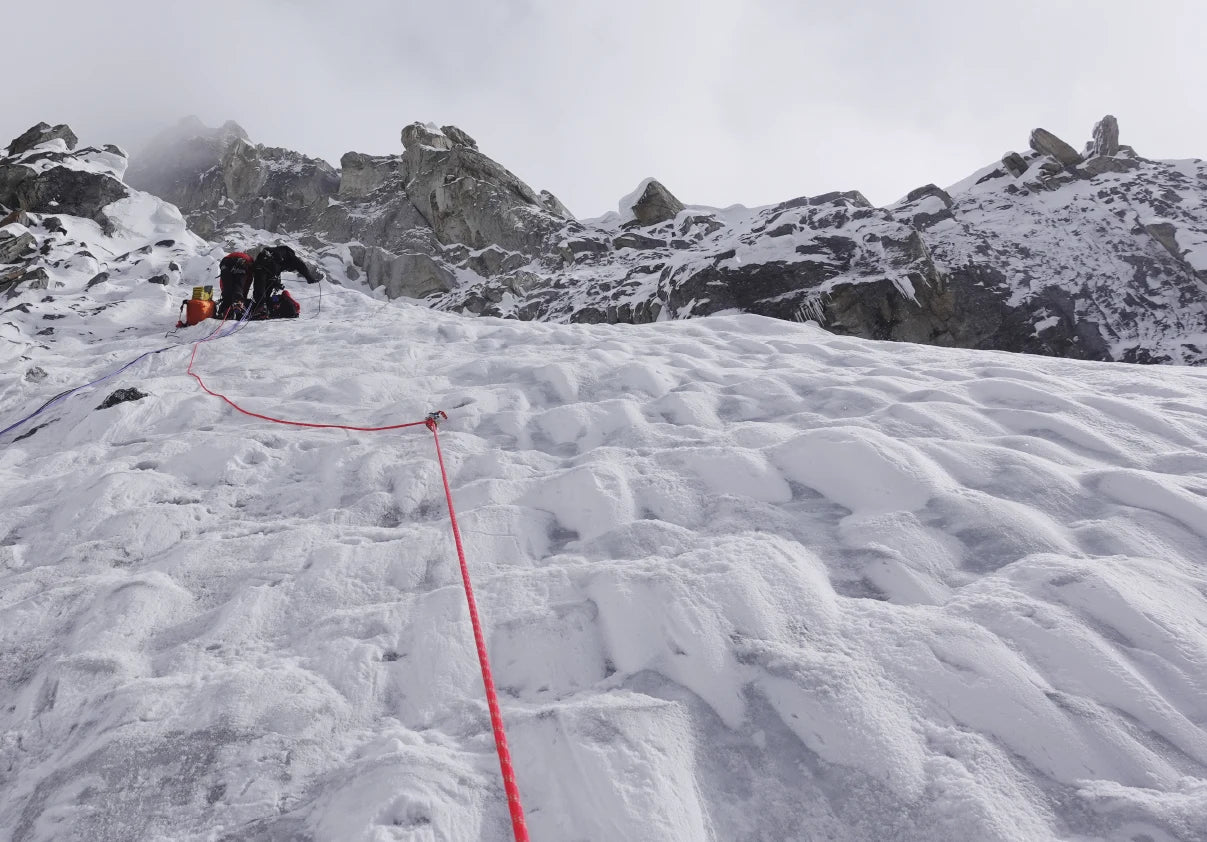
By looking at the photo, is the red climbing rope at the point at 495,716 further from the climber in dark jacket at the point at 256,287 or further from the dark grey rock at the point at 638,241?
the dark grey rock at the point at 638,241

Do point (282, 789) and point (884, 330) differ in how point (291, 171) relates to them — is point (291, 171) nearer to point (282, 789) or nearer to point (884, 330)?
point (884, 330)

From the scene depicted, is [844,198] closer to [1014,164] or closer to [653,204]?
[1014,164]

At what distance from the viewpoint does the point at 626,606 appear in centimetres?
170

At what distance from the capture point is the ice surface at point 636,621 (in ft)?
3.97

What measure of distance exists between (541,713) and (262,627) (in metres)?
0.92

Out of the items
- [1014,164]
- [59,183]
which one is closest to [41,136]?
[59,183]

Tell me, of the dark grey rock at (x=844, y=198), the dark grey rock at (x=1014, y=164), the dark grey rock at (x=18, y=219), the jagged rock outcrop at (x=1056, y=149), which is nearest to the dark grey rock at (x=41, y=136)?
the dark grey rock at (x=18, y=219)

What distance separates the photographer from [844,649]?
4.89 ft

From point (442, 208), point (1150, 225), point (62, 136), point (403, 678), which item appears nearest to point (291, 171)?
point (442, 208)

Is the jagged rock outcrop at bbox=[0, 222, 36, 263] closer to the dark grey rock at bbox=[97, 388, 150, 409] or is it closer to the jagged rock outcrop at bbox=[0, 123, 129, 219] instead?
the jagged rock outcrop at bbox=[0, 123, 129, 219]

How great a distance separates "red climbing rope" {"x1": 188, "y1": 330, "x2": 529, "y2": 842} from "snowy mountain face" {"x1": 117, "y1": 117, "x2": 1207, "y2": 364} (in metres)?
9.64

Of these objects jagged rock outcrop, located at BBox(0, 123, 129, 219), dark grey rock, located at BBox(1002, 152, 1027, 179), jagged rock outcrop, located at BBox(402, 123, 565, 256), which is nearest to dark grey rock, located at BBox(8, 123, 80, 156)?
jagged rock outcrop, located at BBox(0, 123, 129, 219)

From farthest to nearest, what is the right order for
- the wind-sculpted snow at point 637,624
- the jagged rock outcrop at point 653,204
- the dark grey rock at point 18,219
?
the jagged rock outcrop at point 653,204, the dark grey rock at point 18,219, the wind-sculpted snow at point 637,624

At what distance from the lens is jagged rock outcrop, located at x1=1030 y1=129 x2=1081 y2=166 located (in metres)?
23.3
